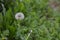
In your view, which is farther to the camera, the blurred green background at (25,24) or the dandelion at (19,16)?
the dandelion at (19,16)

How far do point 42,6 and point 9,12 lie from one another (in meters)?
0.90

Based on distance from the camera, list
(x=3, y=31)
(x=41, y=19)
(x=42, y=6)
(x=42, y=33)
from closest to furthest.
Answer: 1. (x=3, y=31)
2. (x=42, y=33)
3. (x=41, y=19)
4. (x=42, y=6)

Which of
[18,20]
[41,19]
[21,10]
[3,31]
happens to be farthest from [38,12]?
[3,31]

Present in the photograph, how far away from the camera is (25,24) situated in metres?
2.89

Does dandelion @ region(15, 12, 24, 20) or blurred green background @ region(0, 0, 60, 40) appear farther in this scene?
dandelion @ region(15, 12, 24, 20)

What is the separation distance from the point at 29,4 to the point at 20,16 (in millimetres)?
448

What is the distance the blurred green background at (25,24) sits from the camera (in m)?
2.71

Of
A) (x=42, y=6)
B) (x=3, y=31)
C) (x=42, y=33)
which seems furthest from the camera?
(x=42, y=6)

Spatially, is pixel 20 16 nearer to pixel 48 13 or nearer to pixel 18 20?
pixel 18 20

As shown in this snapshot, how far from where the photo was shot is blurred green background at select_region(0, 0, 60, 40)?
8.89 ft

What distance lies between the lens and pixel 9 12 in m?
2.89

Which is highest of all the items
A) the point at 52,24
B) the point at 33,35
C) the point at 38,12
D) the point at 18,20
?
the point at 38,12

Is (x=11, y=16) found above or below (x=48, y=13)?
below

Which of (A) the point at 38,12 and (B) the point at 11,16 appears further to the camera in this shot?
(A) the point at 38,12
